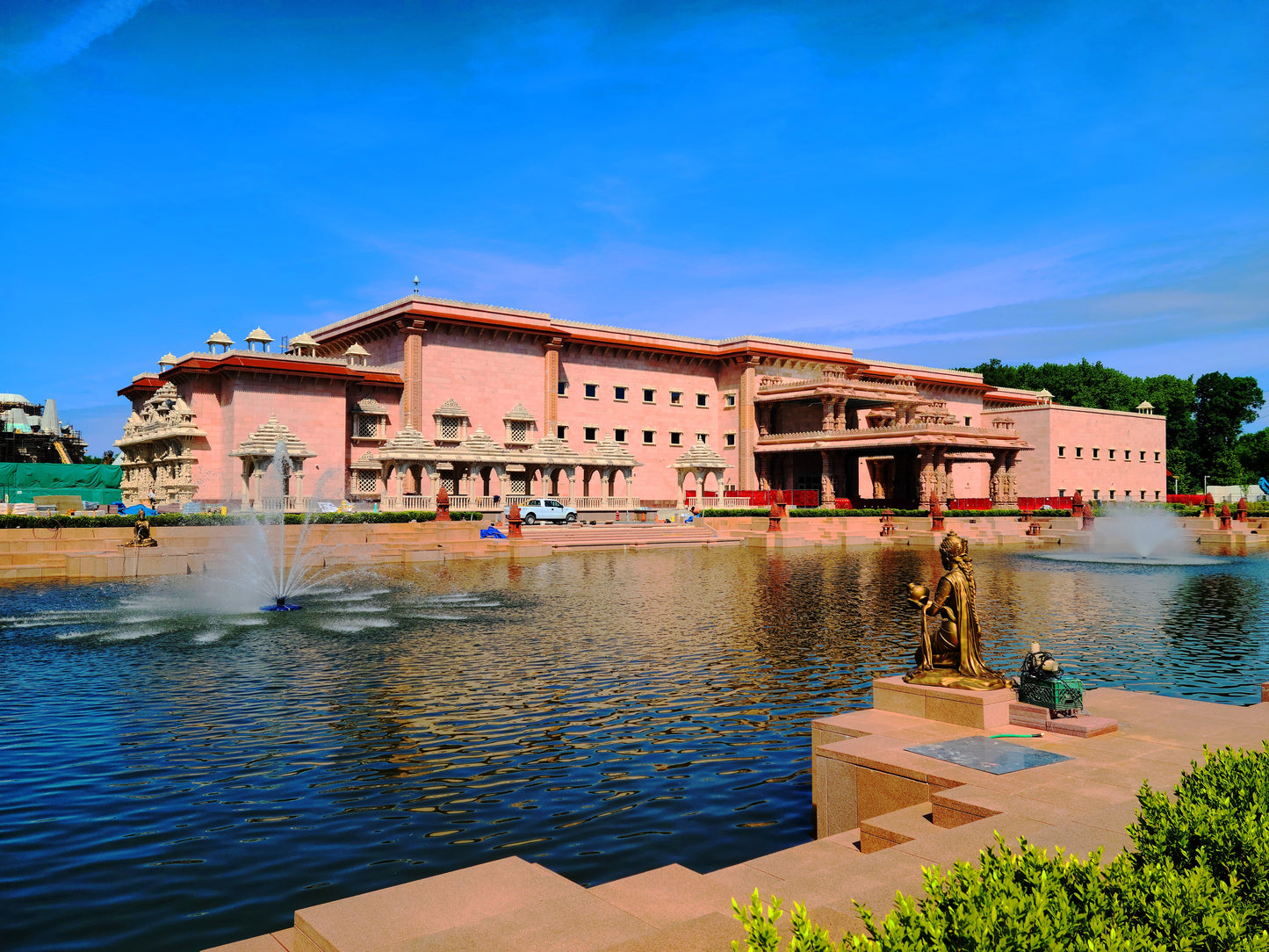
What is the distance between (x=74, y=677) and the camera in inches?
495

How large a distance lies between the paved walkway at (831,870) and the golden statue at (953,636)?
2.46ft

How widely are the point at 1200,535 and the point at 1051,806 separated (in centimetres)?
4950

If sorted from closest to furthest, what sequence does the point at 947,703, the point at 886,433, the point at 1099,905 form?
the point at 1099,905 → the point at 947,703 → the point at 886,433

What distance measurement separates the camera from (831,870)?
482cm

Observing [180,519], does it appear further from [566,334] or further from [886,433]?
[886,433]

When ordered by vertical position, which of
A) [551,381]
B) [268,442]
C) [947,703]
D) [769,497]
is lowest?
[947,703]

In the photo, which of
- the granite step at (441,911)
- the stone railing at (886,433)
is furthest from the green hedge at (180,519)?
the granite step at (441,911)

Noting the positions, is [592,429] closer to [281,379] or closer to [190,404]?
[281,379]

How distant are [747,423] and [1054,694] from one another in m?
56.0

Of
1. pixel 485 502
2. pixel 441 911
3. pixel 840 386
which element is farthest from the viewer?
pixel 840 386

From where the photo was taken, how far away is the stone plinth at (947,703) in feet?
25.4

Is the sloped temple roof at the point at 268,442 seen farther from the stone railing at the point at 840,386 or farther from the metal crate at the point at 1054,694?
the metal crate at the point at 1054,694

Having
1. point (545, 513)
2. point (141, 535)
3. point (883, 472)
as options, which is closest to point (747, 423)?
point (883, 472)

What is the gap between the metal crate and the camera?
7.64 m
